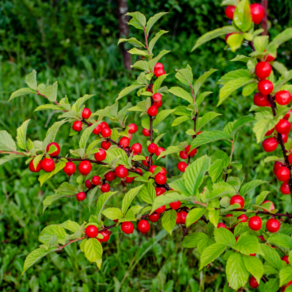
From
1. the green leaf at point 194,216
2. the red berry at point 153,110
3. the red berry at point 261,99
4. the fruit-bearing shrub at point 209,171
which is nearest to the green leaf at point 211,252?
the fruit-bearing shrub at point 209,171

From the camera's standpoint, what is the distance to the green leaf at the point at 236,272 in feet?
2.71

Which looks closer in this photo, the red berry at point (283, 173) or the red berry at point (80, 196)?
the red berry at point (283, 173)

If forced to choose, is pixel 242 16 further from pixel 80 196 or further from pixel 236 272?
pixel 80 196

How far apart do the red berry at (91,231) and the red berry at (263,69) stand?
608 mm

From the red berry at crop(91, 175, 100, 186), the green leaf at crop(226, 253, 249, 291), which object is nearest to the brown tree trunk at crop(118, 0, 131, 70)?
the red berry at crop(91, 175, 100, 186)

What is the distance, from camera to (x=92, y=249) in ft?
3.00

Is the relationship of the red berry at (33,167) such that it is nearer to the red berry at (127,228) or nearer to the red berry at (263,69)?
the red berry at (127,228)

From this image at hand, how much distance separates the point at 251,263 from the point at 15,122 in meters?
2.81

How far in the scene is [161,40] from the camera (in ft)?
15.9

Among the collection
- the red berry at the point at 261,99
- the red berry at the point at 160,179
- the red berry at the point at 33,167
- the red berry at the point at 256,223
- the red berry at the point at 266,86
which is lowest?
the red berry at the point at 256,223

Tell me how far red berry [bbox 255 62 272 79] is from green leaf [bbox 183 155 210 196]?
0.26 meters

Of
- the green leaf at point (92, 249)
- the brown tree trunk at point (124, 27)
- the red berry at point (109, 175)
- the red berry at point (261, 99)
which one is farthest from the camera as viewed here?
the brown tree trunk at point (124, 27)

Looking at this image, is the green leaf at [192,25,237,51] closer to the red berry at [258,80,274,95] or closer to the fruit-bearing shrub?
the fruit-bearing shrub

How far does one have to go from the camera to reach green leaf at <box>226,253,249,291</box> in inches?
32.6
